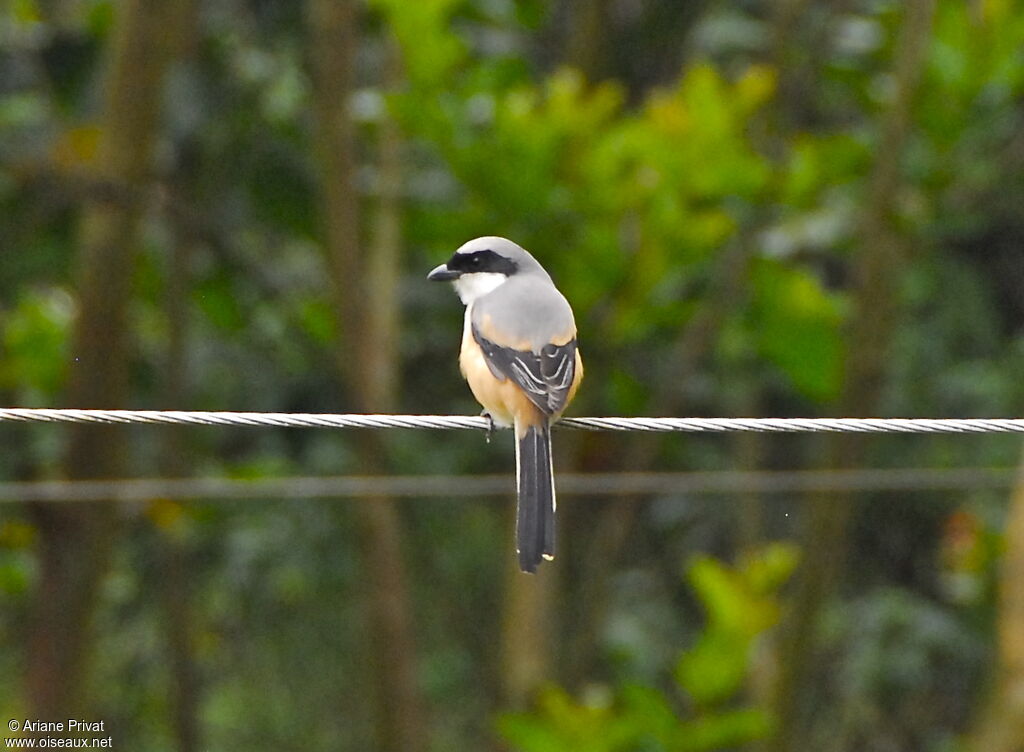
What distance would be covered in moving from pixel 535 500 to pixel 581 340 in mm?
2238

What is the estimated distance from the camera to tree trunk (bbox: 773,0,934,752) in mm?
5617

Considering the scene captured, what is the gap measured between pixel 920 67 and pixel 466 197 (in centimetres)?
177

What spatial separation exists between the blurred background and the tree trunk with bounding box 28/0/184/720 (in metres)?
0.01

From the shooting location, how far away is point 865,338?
18.6 feet

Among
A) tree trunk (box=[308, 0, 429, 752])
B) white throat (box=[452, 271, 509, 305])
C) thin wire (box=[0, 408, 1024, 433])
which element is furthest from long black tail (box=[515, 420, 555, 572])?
tree trunk (box=[308, 0, 429, 752])

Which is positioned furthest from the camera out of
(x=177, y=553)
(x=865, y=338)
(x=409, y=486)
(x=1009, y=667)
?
(x=177, y=553)

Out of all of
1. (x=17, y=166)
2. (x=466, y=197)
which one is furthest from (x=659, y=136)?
(x=17, y=166)

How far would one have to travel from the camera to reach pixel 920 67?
567 cm

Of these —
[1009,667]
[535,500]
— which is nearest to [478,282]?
[535,500]

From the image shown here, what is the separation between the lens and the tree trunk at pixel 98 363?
579 centimetres

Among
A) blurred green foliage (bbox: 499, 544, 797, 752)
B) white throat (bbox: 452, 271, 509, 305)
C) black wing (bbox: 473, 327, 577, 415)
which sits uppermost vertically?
white throat (bbox: 452, 271, 509, 305)

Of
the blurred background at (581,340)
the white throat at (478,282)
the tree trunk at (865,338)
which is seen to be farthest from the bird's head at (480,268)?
the tree trunk at (865,338)

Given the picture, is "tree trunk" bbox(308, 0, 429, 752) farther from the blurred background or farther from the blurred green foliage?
the blurred green foliage

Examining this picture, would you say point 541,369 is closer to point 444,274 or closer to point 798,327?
point 444,274
